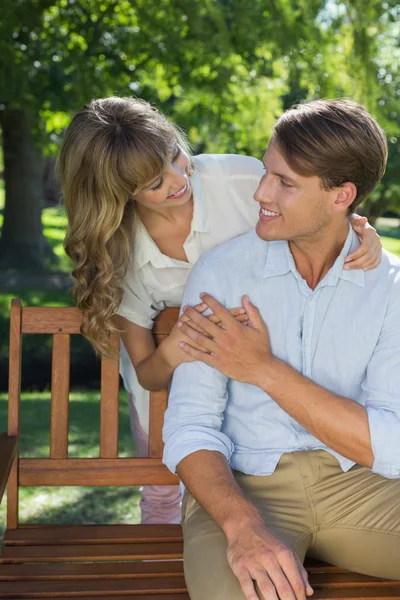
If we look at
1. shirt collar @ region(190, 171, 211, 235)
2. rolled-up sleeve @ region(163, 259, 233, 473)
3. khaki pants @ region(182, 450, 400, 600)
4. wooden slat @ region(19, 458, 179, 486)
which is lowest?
wooden slat @ region(19, 458, 179, 486)

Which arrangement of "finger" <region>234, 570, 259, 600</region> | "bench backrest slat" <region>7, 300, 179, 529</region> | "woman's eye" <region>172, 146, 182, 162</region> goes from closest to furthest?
"finger" <region>234, 570, 259, 600</region> → "woman's eye" <region>172, 146, 182, 162</region> → "bench backrest slat" <region>7, 300, 179, 529</region>

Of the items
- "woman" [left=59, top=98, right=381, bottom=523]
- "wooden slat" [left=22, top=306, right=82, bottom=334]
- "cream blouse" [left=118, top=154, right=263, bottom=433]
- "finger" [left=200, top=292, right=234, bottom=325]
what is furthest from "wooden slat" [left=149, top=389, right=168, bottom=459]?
"finger" [left=200, top=292, right=234, bottom=325]

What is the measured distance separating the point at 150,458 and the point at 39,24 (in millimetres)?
6082

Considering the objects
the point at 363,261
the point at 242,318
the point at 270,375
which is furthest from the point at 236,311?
the point at 363,261

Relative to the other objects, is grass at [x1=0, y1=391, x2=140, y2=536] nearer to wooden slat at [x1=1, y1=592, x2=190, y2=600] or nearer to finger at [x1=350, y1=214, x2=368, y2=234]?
wooden slat at [x1=1, y1=592, x2=190, y2=600]

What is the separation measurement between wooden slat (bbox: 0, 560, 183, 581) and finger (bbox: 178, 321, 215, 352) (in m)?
0.68

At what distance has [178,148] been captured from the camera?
10.5 ft

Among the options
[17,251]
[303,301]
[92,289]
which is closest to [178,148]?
[92,289]

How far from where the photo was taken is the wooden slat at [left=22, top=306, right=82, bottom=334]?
327cm

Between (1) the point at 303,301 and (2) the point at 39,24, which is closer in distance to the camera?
(1) the point at 303,301

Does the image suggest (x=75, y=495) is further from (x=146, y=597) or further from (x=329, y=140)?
(x=329, y=140)

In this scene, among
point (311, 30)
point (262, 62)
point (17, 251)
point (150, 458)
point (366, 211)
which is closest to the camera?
point (150, 458)

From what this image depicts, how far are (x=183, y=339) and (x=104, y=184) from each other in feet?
1.94

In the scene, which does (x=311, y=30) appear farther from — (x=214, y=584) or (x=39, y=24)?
(x=214, y=584)
